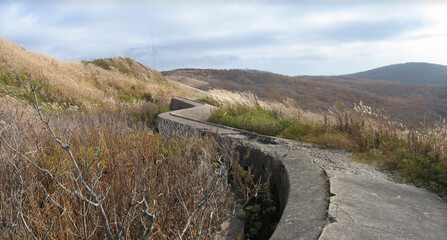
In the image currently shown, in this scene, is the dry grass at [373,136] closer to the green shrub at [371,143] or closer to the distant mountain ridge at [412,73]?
the green shrub at [371,143]

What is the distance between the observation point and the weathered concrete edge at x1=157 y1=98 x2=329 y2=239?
2.56m

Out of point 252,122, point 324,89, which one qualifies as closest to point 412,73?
point 324,89

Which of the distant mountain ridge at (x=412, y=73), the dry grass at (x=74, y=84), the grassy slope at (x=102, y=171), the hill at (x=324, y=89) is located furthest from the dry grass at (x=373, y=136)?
the distant mountain ridge at (x=412, y=73)

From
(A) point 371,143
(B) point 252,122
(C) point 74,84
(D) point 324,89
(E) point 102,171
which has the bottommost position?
(A) point 371,143

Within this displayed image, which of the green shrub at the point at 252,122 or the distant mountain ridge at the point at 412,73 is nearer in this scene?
the green shrub at the point at 252,122

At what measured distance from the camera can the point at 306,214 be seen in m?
2.76

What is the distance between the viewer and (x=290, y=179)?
3646 millimetres

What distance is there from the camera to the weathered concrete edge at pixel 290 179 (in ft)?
8.40

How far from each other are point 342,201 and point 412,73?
7006 centimetres

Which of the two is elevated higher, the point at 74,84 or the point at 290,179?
the point at 74,84

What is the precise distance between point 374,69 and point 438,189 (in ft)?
270

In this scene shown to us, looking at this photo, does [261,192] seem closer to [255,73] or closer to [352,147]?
[352,147]

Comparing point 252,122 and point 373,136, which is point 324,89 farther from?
point 373,136

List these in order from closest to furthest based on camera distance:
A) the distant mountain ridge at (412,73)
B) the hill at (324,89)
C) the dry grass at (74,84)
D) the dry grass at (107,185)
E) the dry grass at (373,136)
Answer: the dry grass at (107,185)
the dry grass at (373,136)
the dry grass at (74,84)
the hill at (324,89)
the distant mountain ridge at (412,73)
